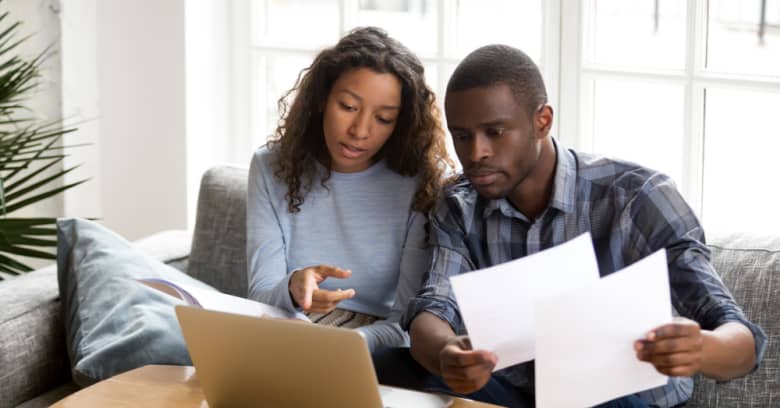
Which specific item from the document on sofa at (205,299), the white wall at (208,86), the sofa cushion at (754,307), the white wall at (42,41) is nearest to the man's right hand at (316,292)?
the document on sofa at (205,299)

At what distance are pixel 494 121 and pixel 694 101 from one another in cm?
95

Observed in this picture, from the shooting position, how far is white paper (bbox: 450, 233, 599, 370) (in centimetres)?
143

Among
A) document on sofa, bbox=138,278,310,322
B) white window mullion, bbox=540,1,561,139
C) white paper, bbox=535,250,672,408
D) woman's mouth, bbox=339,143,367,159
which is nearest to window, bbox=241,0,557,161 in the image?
white window mullion, bbox=540,1,561,139

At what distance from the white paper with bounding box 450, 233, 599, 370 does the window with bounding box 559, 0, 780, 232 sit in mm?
1141

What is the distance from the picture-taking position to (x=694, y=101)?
2553mm

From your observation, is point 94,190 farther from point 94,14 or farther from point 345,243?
point 345,243

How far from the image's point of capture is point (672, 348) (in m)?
1.38

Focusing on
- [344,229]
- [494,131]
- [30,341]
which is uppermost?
[494,131]

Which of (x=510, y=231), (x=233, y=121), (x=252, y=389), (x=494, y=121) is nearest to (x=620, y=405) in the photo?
(x=510, y=231)

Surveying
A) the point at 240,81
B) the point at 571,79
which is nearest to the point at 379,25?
the point at 240,81

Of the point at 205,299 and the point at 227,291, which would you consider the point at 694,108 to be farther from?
the point at 205,299

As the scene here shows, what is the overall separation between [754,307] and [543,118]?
0.57m

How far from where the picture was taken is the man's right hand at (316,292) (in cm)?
182

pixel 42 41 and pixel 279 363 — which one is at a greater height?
pixel 42 41
